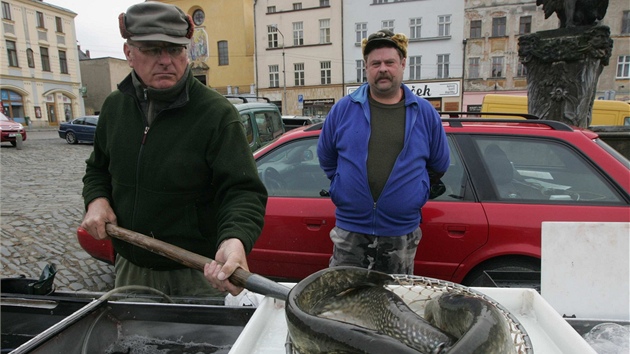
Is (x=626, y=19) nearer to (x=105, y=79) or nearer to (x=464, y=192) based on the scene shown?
(x=464, y=192)

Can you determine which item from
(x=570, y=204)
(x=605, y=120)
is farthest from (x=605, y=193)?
(x=605, y=120)

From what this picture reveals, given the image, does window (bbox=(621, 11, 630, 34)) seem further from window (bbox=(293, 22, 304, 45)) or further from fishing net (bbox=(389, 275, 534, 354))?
fishing net (bbox=(389, 275, 534, 354))

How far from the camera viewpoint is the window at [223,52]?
147 feet

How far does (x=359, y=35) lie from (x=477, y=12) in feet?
36.1

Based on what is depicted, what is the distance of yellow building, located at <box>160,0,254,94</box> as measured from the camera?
43375 millimetres

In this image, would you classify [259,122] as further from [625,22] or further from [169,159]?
[625,22]

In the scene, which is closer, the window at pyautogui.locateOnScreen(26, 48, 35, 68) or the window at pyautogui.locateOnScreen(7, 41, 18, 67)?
the window at pyautogui.locateOnScreen(7, 41, 18, 67)

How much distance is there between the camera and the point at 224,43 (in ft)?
147

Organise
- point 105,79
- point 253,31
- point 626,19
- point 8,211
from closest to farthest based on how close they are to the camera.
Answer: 1. point 8,211
2. point 626,19
3. point 253,31
4. point 105,79

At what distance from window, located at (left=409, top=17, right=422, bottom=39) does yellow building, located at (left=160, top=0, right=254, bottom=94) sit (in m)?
17.3

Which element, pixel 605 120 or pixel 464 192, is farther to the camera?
pixel 605 120

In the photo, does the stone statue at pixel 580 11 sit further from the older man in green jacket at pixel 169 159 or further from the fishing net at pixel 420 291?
the fishing net at pixel 420 291

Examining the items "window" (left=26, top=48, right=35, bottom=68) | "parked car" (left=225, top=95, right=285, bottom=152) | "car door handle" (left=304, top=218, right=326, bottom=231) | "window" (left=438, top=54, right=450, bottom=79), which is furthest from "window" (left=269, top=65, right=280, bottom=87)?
"car door handle" (left=304, top=218, right=326, bottom=231)

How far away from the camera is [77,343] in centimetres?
131
